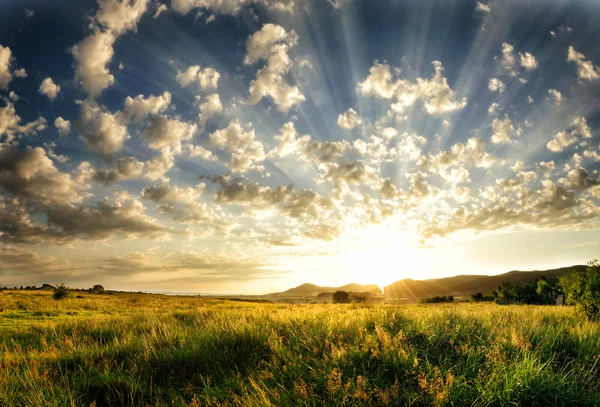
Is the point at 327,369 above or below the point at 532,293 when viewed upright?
above

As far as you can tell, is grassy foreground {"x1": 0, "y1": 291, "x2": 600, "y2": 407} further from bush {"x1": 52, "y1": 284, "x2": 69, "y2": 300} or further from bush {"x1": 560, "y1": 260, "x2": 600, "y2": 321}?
bush {"x1": 52, "y1": 284, "x2": 69, "y2": 300}

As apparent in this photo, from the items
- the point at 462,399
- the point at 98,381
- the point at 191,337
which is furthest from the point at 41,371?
the point at 462,399

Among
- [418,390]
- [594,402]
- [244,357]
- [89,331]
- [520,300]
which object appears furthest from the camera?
[520,300]

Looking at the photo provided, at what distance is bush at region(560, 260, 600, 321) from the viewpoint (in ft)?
59.1

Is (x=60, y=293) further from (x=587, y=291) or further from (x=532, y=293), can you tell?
(x=532, y=293)

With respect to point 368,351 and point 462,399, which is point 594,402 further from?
point 368,351

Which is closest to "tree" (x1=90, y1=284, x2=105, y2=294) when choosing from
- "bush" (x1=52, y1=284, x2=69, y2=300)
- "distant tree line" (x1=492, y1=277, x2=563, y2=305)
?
"bush" (x1=52, y1=284, x2=69, y2=300)

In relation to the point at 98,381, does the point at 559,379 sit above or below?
above

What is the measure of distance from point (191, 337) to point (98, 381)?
3.05m

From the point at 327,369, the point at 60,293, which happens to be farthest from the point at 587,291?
the point at 60,293

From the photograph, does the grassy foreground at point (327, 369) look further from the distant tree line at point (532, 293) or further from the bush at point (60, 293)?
the distant tree line at point (532, 293)

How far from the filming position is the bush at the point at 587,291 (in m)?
18.0

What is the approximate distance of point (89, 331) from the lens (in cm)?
1263

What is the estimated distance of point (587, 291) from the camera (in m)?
18.5
